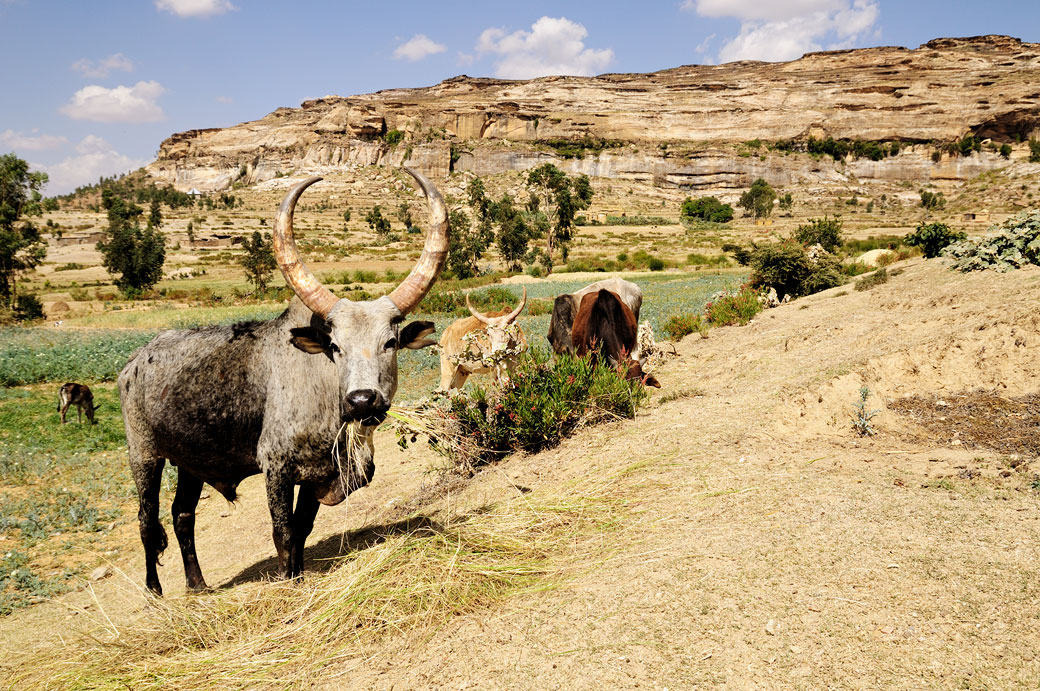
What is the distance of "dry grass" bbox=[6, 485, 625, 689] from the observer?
3.95 metres

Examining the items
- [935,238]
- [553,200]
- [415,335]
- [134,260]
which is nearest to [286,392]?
[415,335]

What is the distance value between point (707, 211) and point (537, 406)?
112 meters

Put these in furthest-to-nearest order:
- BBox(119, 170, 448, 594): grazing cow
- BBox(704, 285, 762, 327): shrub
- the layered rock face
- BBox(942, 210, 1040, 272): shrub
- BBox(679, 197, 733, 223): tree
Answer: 1. the layered rock face
2. BBox(679, 197, 733, 223): tree
3. BBox(704, 285, 762, 327): shrub
4. BBox(942, 210, 1040, 272): shrub
5. BBox(119, 170, 448, 594): grazing cow

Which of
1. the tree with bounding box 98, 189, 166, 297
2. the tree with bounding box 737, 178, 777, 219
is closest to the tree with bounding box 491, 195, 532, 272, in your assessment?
the tree with bounding box 98, 189, 166, 297

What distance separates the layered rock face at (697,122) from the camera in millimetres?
138000

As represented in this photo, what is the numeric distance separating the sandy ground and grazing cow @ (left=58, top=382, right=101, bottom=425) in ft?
18.2

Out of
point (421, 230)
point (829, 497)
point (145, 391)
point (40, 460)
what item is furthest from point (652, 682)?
point (421, 230)

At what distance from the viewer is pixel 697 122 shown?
16688cm

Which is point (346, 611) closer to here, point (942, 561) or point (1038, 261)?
point (942, 561)

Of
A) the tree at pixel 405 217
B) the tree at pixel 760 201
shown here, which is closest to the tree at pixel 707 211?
the tree at pixel 760 201

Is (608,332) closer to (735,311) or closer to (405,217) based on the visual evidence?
(735,311)

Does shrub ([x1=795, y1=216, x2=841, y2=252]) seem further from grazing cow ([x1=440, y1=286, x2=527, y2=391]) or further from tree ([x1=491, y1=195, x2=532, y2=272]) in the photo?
tree ([x1=491, y1=195, x2=532, y2=272])

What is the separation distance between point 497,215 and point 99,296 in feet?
96.5

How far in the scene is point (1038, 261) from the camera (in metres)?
10.9
